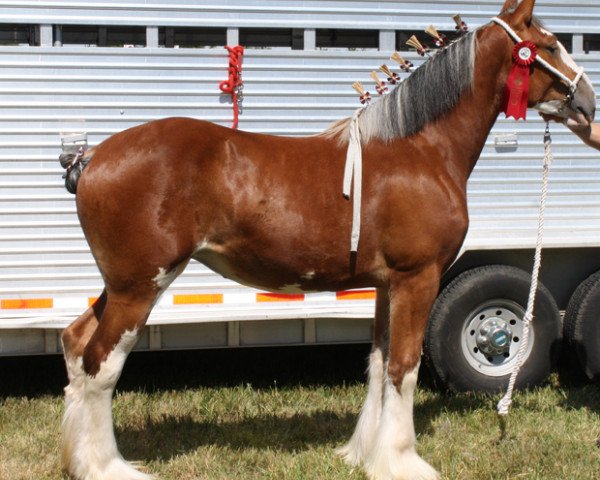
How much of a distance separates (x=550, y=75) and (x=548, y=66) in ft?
0.20

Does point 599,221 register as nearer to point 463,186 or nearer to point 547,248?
point 547,248

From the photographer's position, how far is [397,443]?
162 inches

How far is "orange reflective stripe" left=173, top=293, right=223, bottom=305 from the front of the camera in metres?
5.12

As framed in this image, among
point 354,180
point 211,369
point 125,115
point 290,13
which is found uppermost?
point 290,13

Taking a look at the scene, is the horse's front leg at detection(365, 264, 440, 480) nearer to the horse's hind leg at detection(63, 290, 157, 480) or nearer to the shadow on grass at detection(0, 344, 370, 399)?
the horse's hind leg at detection(63, 290, 157, 480)

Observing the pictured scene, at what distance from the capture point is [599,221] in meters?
5.47

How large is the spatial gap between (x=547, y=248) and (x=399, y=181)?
183cm

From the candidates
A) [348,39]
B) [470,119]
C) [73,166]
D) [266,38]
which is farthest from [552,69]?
[73,166]

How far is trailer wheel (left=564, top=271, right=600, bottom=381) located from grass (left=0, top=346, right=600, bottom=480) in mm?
231

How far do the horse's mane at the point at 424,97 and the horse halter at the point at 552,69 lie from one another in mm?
155

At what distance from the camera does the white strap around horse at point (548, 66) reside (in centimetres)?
412

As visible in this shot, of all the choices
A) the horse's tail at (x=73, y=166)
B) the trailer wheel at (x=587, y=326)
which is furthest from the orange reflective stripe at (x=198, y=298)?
the trailer wheel at (x=587, y=326)

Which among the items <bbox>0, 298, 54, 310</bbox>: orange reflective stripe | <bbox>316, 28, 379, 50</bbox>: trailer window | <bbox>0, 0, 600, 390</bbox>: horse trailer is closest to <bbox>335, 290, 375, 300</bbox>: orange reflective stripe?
<bbox>0, 0, 600, 390</bbox>: horse trailer

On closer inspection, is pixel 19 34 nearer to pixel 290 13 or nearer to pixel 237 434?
pixel 290 13
